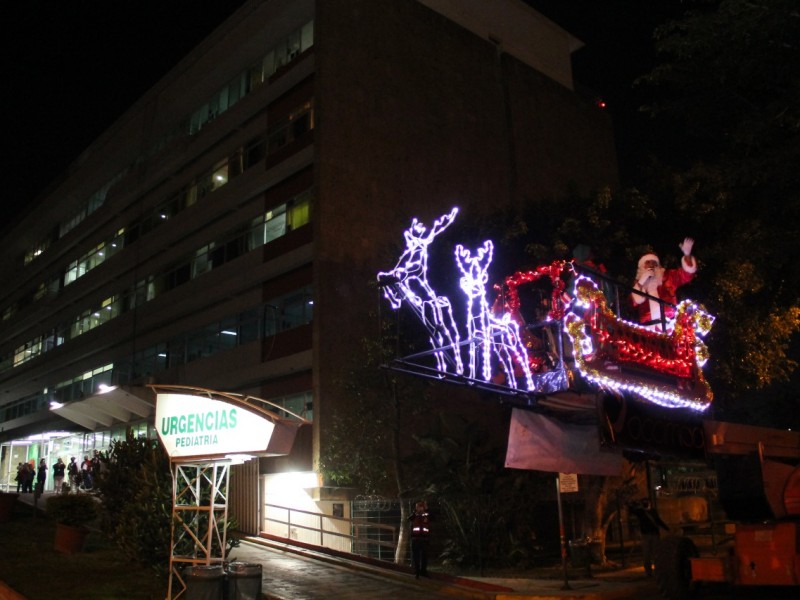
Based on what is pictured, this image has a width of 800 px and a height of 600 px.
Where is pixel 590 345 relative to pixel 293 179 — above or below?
below

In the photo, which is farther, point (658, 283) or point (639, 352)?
point (658, 283)

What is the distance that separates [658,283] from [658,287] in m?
0.08

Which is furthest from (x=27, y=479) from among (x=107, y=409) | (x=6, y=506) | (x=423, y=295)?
(x=423, y=295)

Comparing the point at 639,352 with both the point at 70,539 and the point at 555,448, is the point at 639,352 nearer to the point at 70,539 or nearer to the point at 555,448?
the point at 555,448

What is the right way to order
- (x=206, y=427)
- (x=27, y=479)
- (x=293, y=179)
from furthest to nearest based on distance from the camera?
(x=27, y=479) → (x=293, y=179) → (x=206, y=427)

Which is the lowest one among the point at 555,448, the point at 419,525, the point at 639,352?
the point at 419,525

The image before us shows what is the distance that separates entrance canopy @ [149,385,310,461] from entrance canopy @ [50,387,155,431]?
17560 mm

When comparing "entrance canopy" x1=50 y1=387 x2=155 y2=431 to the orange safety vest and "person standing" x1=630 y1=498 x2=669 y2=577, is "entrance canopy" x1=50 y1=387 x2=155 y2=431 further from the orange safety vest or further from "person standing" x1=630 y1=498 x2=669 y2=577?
"person standing" x1=630 y1=498 x2=669 y2=577

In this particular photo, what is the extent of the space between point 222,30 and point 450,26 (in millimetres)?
10334

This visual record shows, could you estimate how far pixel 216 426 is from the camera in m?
11.5

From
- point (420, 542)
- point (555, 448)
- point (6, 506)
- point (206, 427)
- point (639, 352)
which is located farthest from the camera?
point (6, 506)

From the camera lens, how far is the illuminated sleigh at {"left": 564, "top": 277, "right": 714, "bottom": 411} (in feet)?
39.1

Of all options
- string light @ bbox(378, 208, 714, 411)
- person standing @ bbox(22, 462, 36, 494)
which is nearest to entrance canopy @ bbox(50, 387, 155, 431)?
person standing @ bbox(22, 462, 36, 494)

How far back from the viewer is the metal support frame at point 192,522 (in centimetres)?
1188
